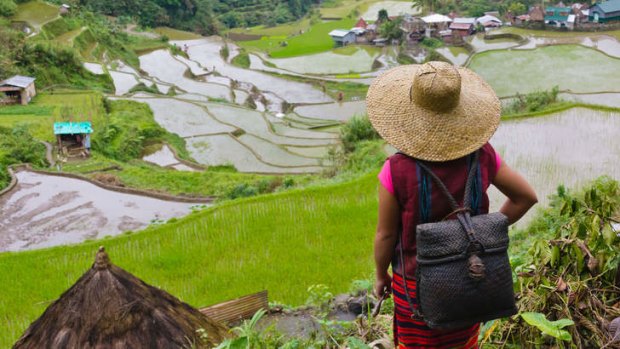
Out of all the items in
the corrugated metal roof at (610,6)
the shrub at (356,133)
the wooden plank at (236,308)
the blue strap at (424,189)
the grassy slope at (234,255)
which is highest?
the blue strap at (424,189)

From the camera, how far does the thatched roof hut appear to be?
2.27m

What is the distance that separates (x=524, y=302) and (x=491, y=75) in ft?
56.4

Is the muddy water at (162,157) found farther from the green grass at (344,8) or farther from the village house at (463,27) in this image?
the green grass at (344,8)

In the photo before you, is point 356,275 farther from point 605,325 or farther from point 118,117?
point 118,117

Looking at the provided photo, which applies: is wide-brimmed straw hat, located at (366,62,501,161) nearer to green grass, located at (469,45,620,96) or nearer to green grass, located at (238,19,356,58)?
green grass, located at (469,45,620,96)

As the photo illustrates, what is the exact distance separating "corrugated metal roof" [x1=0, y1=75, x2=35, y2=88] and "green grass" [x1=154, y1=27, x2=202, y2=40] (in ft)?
58.4

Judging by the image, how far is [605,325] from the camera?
2297 millimetres

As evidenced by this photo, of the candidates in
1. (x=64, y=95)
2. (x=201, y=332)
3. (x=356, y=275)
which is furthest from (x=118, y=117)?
(x=201, y=332)

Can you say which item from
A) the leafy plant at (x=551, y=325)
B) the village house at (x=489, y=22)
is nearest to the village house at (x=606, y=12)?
the village house at (x=489, y=22)

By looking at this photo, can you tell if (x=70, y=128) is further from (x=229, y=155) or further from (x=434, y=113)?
(x=434, y=113)

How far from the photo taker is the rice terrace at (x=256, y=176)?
2447 mm

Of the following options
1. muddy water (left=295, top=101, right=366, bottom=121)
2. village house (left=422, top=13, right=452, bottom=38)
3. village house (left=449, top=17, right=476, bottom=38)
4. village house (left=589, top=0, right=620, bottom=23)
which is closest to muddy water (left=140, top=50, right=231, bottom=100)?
muddy water (left=295, top=101, right=366, bottom=121)

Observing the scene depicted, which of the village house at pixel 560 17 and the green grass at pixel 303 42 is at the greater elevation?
the village house at pixel 560 17

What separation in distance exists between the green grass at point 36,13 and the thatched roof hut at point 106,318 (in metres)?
26.8
